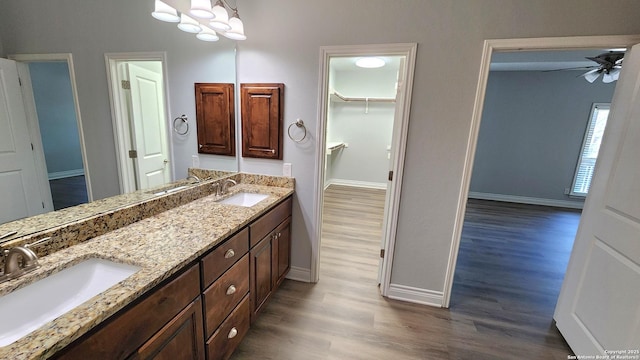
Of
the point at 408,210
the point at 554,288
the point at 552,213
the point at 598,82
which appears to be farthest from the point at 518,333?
the point at 598,82

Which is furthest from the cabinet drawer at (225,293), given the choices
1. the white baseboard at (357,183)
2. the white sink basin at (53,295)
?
the white baseboard at (357,183)

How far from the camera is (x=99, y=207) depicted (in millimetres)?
1334

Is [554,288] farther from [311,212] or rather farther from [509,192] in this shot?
[509,192]

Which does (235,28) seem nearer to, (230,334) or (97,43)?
(97,43)

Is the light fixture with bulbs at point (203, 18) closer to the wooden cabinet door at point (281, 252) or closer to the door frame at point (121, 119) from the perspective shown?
the door frame at point (121, 119)

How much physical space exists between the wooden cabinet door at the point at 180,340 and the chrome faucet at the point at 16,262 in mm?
512

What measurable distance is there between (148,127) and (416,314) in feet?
7.75

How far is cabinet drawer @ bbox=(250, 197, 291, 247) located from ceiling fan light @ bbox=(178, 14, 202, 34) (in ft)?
4.47

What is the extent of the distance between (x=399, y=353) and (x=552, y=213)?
4.67 metres

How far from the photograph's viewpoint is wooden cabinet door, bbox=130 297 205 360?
1.01 meters

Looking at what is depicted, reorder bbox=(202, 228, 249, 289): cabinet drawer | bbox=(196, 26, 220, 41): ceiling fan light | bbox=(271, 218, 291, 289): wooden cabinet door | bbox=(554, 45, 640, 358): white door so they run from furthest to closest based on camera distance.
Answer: bbox=(271, 218, 291, 289): wooden cabinet door, bbox=(196, 26, 220, 41): ceiling fan light, bbox=(554, 45, 640, 358): white door, bbox=(202, 228, 249, 289): cabinet drawer

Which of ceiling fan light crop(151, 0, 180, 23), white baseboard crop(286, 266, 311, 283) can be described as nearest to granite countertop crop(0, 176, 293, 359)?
white baseboard crop(286, 266, 311, 283)

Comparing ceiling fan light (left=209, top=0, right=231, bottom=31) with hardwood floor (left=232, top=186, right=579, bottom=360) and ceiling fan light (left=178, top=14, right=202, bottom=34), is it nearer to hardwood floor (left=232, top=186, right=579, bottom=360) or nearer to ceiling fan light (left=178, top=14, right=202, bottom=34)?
ceiling fan light (left=178, top=14, right=202, bottom=34)

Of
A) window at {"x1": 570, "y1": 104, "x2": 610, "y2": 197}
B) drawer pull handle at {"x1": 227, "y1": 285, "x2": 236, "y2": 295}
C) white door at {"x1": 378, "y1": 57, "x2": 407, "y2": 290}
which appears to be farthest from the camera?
window at {"x1": 570, "y1": 104, "x2": 610, "y2": 197}
